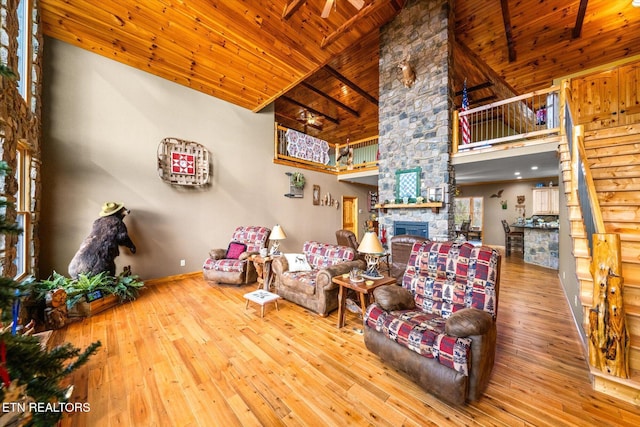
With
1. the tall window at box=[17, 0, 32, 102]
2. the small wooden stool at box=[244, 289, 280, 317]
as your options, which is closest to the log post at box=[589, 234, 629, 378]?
the small wooden stool at box=[244, 289, 280, 317]

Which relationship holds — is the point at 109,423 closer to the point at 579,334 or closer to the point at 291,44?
the point at 579,334

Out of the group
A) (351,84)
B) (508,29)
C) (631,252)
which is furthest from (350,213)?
(631,252)

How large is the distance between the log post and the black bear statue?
5.34 metres

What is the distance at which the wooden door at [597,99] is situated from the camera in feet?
14.7

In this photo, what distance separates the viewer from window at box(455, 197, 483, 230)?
900 cm

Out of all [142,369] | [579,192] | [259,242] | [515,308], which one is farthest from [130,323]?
[579,192]

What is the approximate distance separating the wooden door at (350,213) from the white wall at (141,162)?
9.88 feet

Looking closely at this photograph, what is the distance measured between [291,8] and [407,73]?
2845 millimetres

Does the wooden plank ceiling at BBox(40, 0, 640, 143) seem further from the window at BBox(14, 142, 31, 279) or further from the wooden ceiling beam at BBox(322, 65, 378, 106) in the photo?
the window at BBox(14, 142, 31, 279)

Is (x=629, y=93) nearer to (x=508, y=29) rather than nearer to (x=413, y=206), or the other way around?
(x=508, y=29)

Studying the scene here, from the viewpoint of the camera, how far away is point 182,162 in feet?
14.7

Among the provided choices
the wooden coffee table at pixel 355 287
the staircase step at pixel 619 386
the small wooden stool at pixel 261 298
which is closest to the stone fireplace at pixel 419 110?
the wooden coffee table at pixel 355 287

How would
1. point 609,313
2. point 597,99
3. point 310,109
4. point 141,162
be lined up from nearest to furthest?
point 609,313
point 141,162
point 597,99
point 310,109

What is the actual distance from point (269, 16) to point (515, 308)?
570 centimetres
